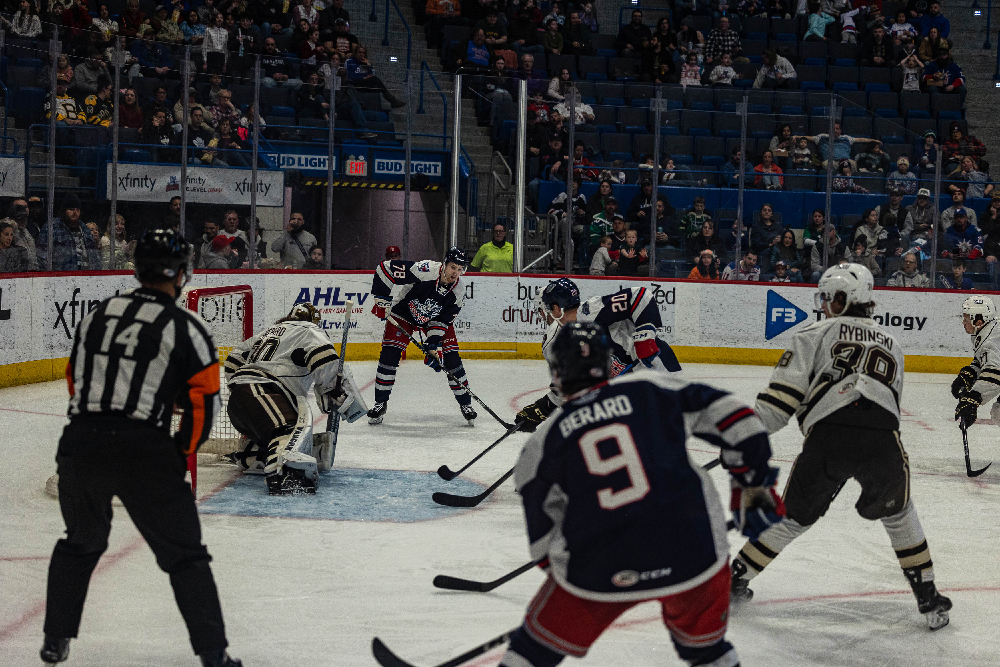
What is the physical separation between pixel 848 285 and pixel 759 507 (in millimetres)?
1447

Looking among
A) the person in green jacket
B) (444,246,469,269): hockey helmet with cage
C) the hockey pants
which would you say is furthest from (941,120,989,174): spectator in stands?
the hockey pants

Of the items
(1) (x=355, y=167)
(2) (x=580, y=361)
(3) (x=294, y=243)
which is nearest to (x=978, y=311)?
(2) (x=580, y=361)

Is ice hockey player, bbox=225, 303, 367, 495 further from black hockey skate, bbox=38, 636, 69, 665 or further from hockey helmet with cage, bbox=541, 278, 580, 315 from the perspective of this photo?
black hockey skate, bbox=38, 636, 69, 665

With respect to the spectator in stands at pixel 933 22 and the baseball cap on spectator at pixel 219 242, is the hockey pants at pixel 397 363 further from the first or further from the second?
the spectator in stands at pixel 933 22

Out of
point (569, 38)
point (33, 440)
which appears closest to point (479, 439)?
point (33, 440)

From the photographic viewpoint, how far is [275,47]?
36.8 ft

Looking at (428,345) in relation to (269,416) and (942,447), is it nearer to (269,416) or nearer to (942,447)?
(269,416)

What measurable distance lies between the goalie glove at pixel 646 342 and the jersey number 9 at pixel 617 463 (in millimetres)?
3172

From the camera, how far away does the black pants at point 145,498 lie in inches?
106

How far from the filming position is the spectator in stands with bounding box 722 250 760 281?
415 inches

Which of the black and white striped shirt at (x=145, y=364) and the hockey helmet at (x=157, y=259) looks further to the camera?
the hockey helmet at (x=157, y=259)

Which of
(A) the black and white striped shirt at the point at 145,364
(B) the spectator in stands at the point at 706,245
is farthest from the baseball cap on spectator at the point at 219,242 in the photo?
(A) the black and white striped shirt at the point at 145,364

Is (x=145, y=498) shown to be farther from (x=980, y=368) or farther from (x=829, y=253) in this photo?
(x=829, y=253)

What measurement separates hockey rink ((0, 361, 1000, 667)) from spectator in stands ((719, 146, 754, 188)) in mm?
4575
